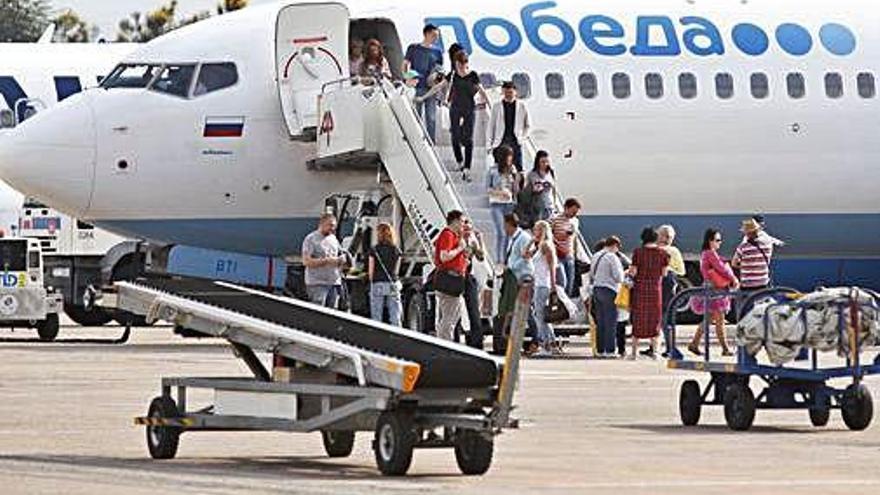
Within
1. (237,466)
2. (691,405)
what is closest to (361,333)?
(237,466)

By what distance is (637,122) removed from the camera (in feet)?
119

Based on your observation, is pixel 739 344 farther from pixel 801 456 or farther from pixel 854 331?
pixel 801 456

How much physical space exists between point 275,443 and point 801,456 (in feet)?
12.0

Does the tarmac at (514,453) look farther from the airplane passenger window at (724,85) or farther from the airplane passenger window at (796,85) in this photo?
the airplane passenger window at (796,85)

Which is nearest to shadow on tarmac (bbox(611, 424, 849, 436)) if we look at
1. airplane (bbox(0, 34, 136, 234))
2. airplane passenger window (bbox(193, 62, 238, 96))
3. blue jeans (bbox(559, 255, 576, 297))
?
blue jeans (bbox(559, 255, 576, 297))

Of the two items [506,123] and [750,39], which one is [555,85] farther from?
[750,39]

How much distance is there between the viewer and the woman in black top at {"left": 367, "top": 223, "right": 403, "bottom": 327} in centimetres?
3272

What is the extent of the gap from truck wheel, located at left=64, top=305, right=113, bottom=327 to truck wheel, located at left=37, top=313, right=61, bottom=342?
426 centimetres

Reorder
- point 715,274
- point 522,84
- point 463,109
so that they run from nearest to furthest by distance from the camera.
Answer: point 715,274 → point 463,109 → point 522,84

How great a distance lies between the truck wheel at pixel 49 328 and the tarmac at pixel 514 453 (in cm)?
937

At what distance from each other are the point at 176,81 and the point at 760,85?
740cm

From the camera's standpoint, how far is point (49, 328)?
121 ft

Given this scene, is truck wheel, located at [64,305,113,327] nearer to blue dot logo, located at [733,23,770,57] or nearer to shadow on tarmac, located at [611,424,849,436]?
blue dot logo, located at [733,23,770,57]

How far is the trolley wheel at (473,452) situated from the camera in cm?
1778
